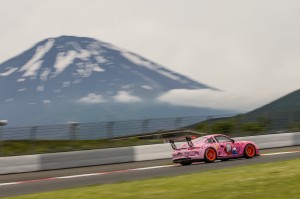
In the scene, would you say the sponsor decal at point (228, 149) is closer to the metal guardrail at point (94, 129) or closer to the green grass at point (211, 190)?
the metal guardrail at point (94, 129)

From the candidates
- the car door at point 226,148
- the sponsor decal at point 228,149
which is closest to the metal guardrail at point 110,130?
the car door at point 226,148

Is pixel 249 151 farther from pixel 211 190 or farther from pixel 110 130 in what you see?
pixel 211 190

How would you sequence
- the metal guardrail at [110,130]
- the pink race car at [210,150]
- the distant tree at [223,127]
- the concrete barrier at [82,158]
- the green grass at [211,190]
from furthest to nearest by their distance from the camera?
1. the distant tree at [223,127]
2. the metal guardrail at [110,130]
3. the concrete barrier at [82,158]
4. the pink race car at [210,150]
5. the green grass at [211,190]

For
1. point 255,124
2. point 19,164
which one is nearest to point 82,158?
point 19,164

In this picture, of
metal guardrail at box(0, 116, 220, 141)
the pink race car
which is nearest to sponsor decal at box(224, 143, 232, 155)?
the pink race car

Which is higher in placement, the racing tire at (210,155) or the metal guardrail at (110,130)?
the metal guardrail at (110,130)

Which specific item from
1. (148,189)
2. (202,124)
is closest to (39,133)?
(202,124)

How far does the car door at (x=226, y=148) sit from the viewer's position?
1766 cm

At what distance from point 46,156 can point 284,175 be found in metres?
11.5

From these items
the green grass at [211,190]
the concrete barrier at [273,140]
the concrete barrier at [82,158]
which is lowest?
the green grass at [211,190]

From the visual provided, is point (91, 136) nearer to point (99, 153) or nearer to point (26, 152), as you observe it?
point (99, 153)

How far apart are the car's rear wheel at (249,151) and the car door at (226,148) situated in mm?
424

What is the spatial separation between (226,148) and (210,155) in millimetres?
771

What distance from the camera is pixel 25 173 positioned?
692 inches
